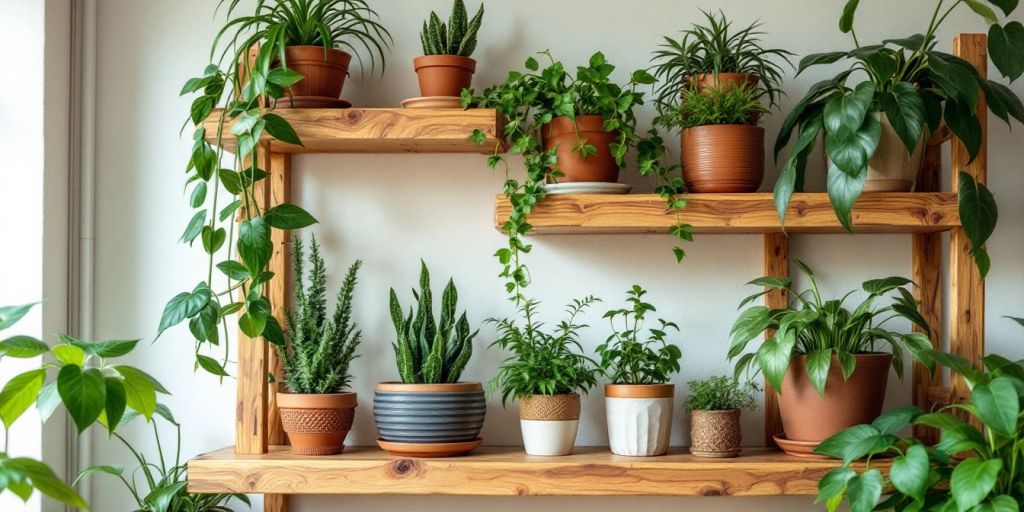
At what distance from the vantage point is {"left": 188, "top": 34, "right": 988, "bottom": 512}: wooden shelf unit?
6.40 feet

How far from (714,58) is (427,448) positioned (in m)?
1.03

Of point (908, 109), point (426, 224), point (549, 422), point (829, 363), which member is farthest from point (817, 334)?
point (426, 224)

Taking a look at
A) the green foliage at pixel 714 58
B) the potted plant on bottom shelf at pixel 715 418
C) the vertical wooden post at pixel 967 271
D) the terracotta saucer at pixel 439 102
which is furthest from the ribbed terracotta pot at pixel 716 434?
the terracotta saucer at pixel 439 102

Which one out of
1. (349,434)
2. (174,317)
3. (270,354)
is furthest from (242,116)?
(349,434)

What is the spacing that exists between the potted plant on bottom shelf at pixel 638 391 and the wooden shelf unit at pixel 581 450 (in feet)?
0.19

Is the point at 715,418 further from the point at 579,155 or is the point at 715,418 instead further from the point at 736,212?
the point at 579,155

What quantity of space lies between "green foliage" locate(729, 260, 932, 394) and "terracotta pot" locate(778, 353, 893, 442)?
36mm

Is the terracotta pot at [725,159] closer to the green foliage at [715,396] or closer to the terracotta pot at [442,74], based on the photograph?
the green foliage at [715,396]

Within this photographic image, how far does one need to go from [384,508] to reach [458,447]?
372 mm

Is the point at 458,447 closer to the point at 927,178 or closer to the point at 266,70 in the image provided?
the point at 266,70

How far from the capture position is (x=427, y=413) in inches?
79.4

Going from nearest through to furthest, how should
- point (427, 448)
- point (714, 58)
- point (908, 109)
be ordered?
point (908, 109), point (427, 448), point (714, 58)

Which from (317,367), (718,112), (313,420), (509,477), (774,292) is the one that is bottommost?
(509,477)

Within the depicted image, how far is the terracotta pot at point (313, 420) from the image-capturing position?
6.74 feet
